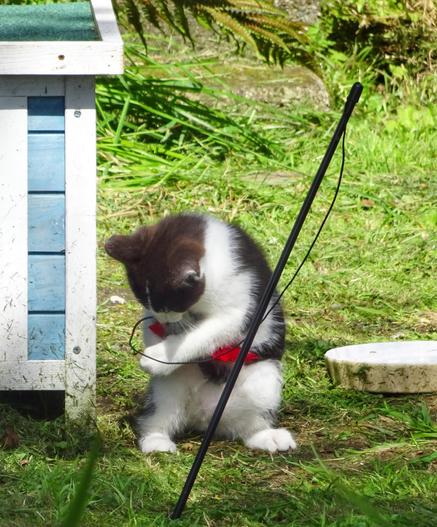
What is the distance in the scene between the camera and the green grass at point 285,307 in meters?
2.93

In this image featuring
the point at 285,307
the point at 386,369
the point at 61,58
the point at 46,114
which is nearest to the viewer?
the point at 61,58

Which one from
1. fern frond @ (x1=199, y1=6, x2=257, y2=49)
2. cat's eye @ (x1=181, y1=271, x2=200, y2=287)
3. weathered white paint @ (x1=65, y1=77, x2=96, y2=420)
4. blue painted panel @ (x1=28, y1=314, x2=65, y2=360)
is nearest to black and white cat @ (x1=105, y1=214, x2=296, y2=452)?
cat's eye @ (x1=181, y1=271, x2=200, y2=287)

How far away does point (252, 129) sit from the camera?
7.57m

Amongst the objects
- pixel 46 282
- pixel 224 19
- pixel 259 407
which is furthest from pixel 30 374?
pixel 224 19

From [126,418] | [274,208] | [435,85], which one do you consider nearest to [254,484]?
[126,418]

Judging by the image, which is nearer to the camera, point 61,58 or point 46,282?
point 61,58

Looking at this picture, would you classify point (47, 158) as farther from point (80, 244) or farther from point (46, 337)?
point (46, 337)

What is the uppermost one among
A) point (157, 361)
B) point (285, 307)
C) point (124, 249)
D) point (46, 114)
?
point (46, 114)

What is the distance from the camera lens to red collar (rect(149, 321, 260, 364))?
11.1 feet

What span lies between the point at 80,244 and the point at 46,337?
A: 1.13ft

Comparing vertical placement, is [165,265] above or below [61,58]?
below

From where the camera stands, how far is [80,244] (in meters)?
3.34

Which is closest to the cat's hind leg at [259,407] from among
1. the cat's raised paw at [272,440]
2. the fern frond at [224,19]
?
the cat's raised paw at [272,440]

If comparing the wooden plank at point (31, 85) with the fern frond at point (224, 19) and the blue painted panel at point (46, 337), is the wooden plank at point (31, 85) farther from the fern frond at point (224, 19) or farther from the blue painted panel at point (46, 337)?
the fern frond at point (224, 19)
